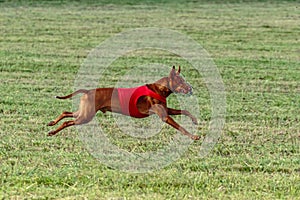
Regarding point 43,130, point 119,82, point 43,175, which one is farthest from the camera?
point 119,82

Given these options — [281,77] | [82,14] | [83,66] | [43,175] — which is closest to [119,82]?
[83,66]

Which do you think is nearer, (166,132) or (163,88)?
(163,88)

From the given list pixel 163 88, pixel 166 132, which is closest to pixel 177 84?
pixel 163 88

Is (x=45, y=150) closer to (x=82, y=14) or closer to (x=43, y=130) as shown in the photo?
(x=43, y=130)

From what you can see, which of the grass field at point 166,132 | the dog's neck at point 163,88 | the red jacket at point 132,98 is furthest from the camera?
the grass field at point 166,132

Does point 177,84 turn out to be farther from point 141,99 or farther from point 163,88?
point 141,99

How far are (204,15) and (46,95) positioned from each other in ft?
41.5

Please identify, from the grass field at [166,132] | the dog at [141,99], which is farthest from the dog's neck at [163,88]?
the grass field at [166,132]

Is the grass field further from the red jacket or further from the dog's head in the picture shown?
the dog's head

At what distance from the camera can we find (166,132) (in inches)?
265

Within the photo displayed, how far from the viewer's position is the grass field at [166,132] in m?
5.07

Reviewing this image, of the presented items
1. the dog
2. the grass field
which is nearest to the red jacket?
the dog

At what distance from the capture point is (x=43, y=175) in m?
5.23

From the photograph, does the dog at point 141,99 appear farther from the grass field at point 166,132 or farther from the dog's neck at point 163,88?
the grass field at point 166,132
